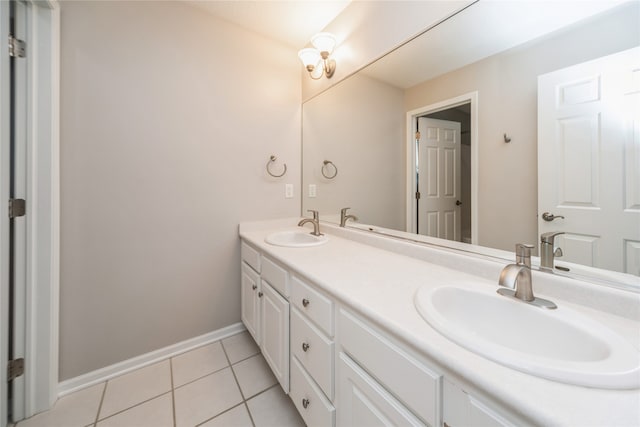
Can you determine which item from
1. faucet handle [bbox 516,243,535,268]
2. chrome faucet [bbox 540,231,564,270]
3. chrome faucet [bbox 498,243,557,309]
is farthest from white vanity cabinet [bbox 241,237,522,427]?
chrome faucet [bbox 540,231,564,270]

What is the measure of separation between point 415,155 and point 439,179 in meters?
0.20

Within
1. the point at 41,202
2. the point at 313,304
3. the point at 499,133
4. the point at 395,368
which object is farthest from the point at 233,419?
the point at 499,133

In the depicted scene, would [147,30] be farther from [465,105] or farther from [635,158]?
[635,158]

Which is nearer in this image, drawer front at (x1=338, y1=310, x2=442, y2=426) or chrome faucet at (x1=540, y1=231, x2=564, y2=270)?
drawer front at (x1=338, y1=310, x2=442, y2=426)

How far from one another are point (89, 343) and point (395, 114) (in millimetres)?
2230

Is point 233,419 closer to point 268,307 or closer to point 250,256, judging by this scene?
point 268,307

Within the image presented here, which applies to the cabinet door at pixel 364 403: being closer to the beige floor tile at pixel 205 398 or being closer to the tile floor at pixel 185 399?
the tile floor at pixel 185 399

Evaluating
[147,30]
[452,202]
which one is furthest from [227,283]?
[147,30]

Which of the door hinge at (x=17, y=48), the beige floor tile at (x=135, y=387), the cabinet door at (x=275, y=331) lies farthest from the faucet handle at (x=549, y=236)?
the door hinge at (x=17, y=48)

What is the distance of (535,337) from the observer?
715 millimetres

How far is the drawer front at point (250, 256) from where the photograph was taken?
5.20 ft

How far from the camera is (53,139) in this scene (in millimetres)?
1258

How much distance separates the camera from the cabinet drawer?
928mm

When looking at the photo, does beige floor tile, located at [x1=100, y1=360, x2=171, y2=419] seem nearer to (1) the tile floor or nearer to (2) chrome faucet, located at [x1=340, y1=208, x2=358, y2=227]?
(1) the tile floor
